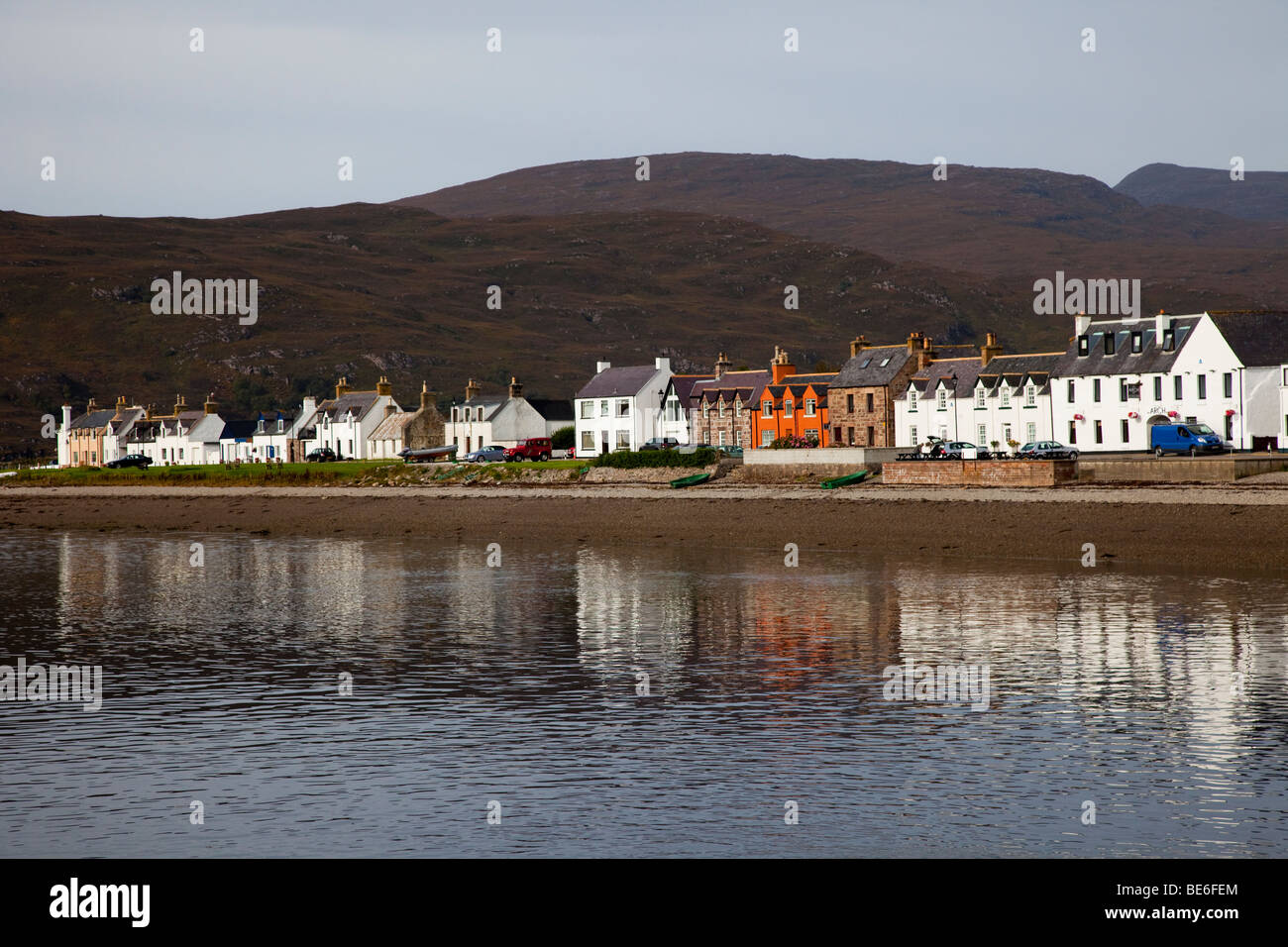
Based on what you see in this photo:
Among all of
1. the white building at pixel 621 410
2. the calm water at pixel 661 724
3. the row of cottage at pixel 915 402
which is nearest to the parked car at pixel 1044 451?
the row of cottage at pixel 915 402

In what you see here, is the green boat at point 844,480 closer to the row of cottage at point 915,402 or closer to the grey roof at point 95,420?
the row of cottage at point 915,402

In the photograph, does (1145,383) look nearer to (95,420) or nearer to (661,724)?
(661,724)

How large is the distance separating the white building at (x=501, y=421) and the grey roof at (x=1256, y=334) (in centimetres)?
6449

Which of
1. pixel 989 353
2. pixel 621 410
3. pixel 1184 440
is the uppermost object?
pixel 989 353

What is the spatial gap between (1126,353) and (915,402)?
15953 mm

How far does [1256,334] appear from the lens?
76.7 metres

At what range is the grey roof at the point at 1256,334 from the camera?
7494 centimetres

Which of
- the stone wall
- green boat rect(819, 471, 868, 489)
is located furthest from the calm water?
green boat rect(819, 471, 868, 489)

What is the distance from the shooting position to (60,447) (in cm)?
16488

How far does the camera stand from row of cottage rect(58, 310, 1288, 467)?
7638 centimetres

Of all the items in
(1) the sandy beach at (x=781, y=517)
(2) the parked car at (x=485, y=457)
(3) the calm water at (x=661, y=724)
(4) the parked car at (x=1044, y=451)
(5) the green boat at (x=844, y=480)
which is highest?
(2) the parked car at (x=485, y=457)

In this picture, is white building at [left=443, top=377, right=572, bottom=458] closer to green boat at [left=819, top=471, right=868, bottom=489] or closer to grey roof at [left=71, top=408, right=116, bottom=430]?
grey roof at [left=71, top=408, right=116, bottom=430]

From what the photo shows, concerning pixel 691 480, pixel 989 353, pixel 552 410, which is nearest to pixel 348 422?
pixel 552 410

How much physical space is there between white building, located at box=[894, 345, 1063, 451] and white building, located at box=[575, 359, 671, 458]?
25.2m
